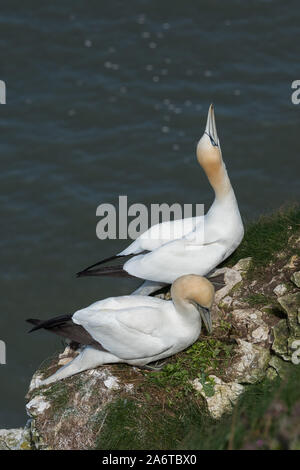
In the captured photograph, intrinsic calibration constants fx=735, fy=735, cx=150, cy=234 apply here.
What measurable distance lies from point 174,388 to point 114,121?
318 inches

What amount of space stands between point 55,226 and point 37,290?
1.25 m

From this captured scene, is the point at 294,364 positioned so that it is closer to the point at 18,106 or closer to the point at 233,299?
the point at 233,299

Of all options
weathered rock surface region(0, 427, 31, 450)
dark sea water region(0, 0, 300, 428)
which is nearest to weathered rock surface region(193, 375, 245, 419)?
weathered rock surface region(0, 427, 31, 450)

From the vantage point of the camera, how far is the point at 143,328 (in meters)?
6.02

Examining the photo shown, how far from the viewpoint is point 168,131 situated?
13.1 m

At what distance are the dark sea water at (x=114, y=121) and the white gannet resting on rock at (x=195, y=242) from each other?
382cm

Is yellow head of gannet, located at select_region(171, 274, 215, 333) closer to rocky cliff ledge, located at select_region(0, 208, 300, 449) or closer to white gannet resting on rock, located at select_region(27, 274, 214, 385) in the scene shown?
white gannet resting on rock, located at select_region(27, 274, 214, 385)

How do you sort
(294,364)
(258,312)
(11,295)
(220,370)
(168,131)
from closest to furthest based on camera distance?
(294,364) → (220,370) → (258,312) → (11,295) → (168,131)

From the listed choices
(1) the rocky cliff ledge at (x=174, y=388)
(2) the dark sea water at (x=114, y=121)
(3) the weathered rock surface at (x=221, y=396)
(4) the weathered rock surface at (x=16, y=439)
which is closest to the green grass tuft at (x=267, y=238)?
(1) the rocky cliff ledge at (x=174, y=388)

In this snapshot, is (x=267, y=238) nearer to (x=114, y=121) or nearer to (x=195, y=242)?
(x=195, y=242)

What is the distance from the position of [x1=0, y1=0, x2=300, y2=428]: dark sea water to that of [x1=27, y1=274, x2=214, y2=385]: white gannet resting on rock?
4.30 metres

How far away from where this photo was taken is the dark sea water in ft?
38.0

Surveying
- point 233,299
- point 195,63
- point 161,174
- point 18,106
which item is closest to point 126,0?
point 195,63

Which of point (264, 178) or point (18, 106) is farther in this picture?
point (18, 106)
